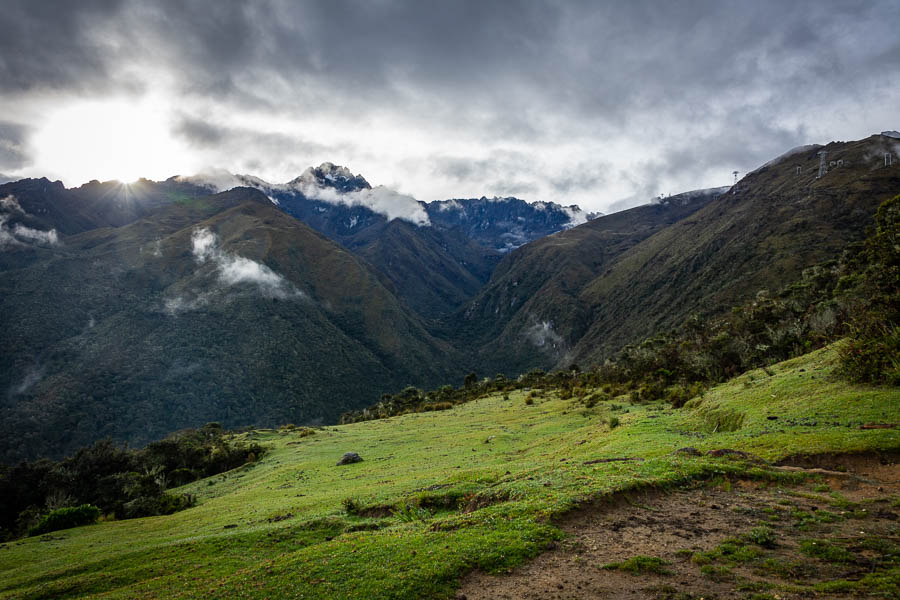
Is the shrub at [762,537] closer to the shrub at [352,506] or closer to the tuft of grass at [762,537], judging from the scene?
the tuft of grass at [762,537]

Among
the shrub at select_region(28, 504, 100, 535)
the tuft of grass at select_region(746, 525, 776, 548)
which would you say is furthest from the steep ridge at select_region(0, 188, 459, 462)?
the tuft of grass at select_region(746, 525, 776, 548)

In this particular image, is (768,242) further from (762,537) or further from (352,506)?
(352,506)

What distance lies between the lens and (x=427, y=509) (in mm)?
17406

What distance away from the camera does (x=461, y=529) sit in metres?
13.4

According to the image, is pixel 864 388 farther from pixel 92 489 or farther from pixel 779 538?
pixel 92 489

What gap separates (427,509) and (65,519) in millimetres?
25672

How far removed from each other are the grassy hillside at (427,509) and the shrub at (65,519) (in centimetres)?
133

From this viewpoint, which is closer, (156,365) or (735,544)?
(735,544)

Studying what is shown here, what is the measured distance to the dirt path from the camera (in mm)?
8898

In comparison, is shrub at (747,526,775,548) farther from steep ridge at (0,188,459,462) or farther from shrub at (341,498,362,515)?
steep ridge at (0,188,459,462)

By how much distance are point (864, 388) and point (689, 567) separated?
15.4 m

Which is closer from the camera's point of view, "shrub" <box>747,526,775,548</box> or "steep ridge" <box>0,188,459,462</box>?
"shrub" <box>747,526,775,548</box>

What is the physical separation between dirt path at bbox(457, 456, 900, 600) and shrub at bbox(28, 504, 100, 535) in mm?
30222

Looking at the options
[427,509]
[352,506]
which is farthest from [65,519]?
[427,509]
